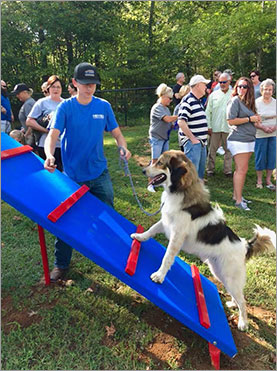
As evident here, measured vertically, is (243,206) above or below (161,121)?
below

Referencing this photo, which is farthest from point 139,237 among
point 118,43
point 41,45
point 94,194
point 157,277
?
point 118,43

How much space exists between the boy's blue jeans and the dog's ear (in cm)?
105

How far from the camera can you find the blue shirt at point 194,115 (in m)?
5.11

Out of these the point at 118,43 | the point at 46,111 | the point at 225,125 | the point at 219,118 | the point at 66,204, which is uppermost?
the point at 118,43

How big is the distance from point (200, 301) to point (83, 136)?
223cm

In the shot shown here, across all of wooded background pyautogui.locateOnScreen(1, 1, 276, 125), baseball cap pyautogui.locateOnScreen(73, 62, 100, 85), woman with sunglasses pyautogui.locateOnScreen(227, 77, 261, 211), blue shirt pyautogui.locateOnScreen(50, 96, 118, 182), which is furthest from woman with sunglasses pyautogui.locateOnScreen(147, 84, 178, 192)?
wooded background pyautogui.locateOnScreen(1, 1, 276, 125)

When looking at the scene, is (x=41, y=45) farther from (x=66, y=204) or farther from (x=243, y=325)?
(x=243, y=325)

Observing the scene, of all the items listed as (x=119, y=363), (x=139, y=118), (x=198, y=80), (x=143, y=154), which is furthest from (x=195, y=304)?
(x=139, y=118)

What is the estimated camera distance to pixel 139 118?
18438 mm

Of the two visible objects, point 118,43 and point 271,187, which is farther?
point 118,43

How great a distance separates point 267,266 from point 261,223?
4.21 feet

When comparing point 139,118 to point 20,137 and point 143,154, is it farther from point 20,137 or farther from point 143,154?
point 20,137

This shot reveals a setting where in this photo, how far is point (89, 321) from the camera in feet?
10.4

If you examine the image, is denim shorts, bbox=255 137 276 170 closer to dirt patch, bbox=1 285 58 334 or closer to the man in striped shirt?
the man in striped shirt
